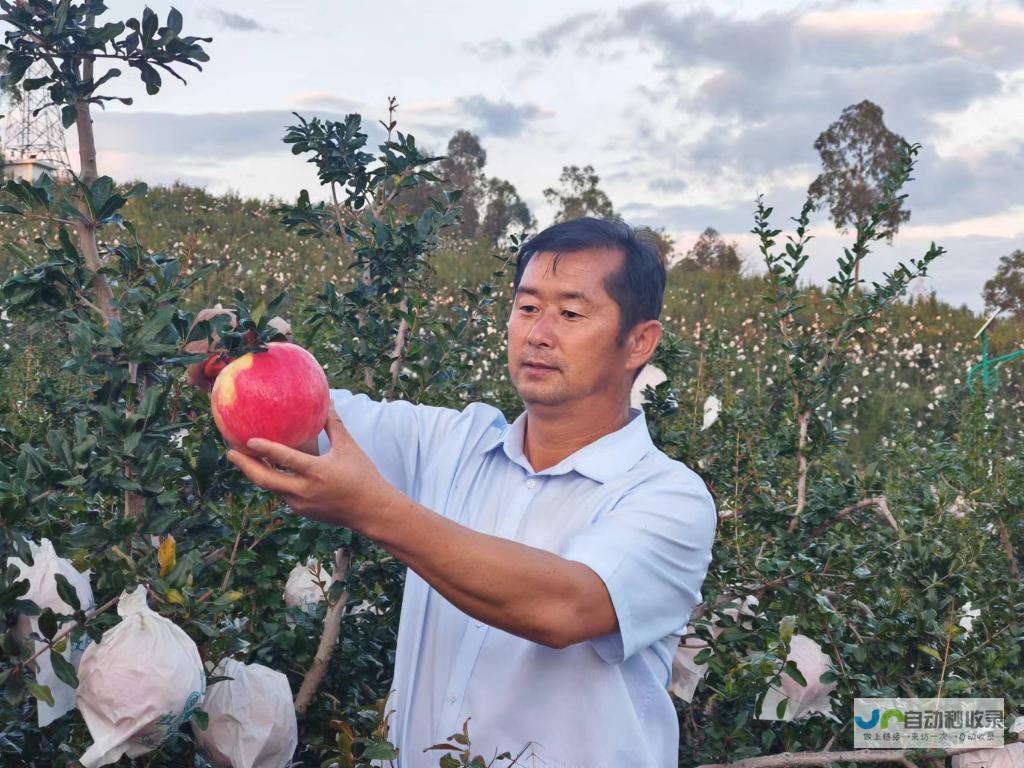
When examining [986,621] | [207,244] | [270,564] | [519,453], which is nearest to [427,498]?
[519,453]

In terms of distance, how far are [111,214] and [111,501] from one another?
116 centimetres

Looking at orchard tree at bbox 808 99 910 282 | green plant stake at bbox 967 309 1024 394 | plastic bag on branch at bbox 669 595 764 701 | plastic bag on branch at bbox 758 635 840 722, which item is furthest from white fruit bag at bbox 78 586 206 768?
orchard tree at bbox 808 99 910 282

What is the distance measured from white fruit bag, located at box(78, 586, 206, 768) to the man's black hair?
41.1 inches

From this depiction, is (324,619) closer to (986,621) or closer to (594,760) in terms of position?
(594,760)

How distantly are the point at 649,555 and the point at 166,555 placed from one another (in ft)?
3.17

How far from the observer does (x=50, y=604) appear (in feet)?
7.34

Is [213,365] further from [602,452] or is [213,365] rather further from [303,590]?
[303,590]

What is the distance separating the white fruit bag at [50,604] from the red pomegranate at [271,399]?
60 centimetres

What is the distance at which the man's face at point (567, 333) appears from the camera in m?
2.21

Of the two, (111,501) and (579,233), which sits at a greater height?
(579,233)

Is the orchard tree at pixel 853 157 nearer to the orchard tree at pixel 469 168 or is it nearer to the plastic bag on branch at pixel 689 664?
the orchard tree at pixel 469 168

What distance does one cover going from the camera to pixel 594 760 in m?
1.95

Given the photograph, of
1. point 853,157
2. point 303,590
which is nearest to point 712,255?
point 853,157

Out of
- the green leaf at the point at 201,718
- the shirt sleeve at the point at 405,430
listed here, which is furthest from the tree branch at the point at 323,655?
the green leaf at the point at 201,718
